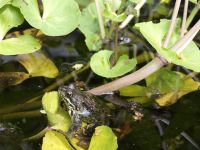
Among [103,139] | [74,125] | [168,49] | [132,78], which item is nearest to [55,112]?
[74,125]

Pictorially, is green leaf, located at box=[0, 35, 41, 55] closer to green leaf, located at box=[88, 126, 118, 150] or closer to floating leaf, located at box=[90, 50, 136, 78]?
floating leaf, located at box=[90, 50, 136, 78]

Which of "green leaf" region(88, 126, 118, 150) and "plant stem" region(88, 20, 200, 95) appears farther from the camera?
"plant stem" region(88, 20, 200, 95)

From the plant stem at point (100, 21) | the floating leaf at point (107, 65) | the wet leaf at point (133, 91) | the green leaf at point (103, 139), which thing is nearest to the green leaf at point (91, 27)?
the plant stem at point (100, 21)

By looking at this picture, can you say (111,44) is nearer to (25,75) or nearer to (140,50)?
(140,50)

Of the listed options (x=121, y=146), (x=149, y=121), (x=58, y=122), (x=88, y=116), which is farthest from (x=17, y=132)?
(x=149, y=121)

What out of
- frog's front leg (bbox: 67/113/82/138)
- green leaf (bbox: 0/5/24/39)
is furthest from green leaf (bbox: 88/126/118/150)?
Result: green leaf (bbox: 0/5/24/39)

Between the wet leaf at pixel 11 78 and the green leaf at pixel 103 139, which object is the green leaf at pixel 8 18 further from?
the green leaf at pixel 103 139

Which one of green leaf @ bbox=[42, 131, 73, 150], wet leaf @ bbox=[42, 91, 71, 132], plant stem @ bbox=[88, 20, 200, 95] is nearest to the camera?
green leaf @ bbox=[42, 131, 73, 150]
